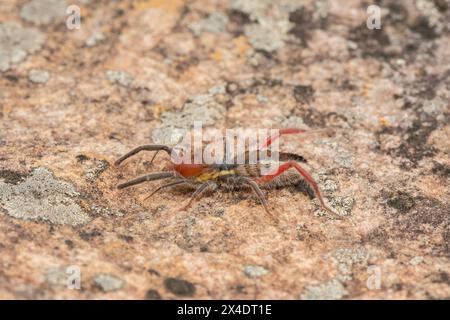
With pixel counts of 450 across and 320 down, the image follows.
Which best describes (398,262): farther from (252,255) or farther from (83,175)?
(83,175)

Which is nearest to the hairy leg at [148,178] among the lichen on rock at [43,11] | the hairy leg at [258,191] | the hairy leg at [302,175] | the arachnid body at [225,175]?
the arachnid body at [225,175]

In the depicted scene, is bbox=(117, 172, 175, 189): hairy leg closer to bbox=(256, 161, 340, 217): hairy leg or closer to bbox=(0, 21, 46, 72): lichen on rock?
bbox=(256, 161, 340, 217): hairy leg

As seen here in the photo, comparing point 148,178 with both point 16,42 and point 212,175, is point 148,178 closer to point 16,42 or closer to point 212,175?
point 212,175

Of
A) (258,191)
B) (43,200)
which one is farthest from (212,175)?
(43,200)

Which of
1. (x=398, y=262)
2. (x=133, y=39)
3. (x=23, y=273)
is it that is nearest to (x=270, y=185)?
(x=398, y=262)

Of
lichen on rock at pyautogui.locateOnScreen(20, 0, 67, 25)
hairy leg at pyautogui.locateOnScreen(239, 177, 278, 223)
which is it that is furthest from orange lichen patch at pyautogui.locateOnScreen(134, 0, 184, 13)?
hairy leg at pyautogui.locateOnScreen(239, 177, 278, 223)

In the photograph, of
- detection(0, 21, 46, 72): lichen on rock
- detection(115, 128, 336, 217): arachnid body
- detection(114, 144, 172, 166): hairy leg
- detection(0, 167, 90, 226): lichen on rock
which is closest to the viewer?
→ detection(0, 167, 90, 226): lichen on rock

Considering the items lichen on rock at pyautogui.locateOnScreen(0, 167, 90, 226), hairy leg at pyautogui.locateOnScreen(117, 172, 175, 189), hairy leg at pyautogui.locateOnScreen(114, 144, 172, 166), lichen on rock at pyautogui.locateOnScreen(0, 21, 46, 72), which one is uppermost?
lichen on rock at pyautogui.locateOnScreen(0, 21, 46, 72)
